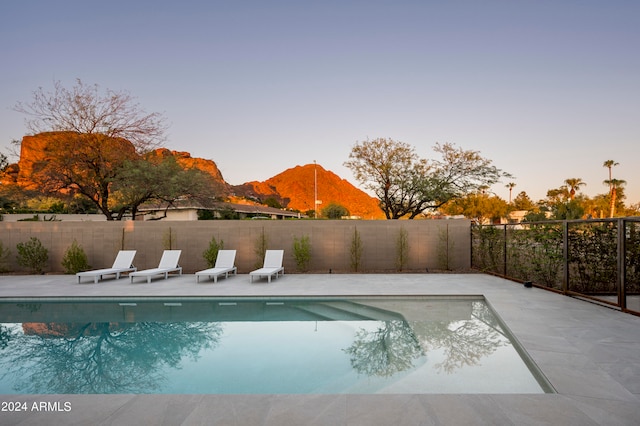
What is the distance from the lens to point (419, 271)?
10.7m

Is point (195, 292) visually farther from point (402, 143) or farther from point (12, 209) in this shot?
point (12, 209)

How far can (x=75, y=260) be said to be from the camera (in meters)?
10.4

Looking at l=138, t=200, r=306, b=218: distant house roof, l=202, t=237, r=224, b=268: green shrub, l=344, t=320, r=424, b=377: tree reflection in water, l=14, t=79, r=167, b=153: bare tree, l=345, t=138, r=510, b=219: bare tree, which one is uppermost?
l=14, t=79, r=167, b=153: bare tree

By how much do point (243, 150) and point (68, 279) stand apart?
14998mm

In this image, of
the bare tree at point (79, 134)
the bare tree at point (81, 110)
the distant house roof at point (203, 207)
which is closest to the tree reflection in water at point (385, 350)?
the bare tree at point (79, 134)

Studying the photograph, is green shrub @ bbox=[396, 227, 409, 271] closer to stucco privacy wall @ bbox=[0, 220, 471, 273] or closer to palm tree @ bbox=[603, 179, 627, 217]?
stucco privacy wall @ bbox=[0, 220, 471, 273]

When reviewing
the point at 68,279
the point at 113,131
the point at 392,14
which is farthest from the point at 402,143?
the point at 68,279

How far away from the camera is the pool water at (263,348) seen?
3.49 m

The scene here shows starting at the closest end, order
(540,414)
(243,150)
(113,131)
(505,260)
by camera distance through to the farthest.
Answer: (540,414), (505,260), (113,131), (243,150)

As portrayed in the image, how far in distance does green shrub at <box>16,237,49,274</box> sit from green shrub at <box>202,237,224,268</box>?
16.7ft

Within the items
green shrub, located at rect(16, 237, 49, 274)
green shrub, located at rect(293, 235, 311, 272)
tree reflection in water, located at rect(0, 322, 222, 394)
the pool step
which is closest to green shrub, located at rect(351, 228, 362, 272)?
green shrub, located at rect(293, 235, 311, 272)

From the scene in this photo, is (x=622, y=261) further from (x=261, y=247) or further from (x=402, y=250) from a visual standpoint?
(x=261, y=247)

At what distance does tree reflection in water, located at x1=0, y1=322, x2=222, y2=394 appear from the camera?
3.57 metres

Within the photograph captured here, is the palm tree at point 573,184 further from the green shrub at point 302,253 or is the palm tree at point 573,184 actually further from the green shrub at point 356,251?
the green shrub at point 302,253
